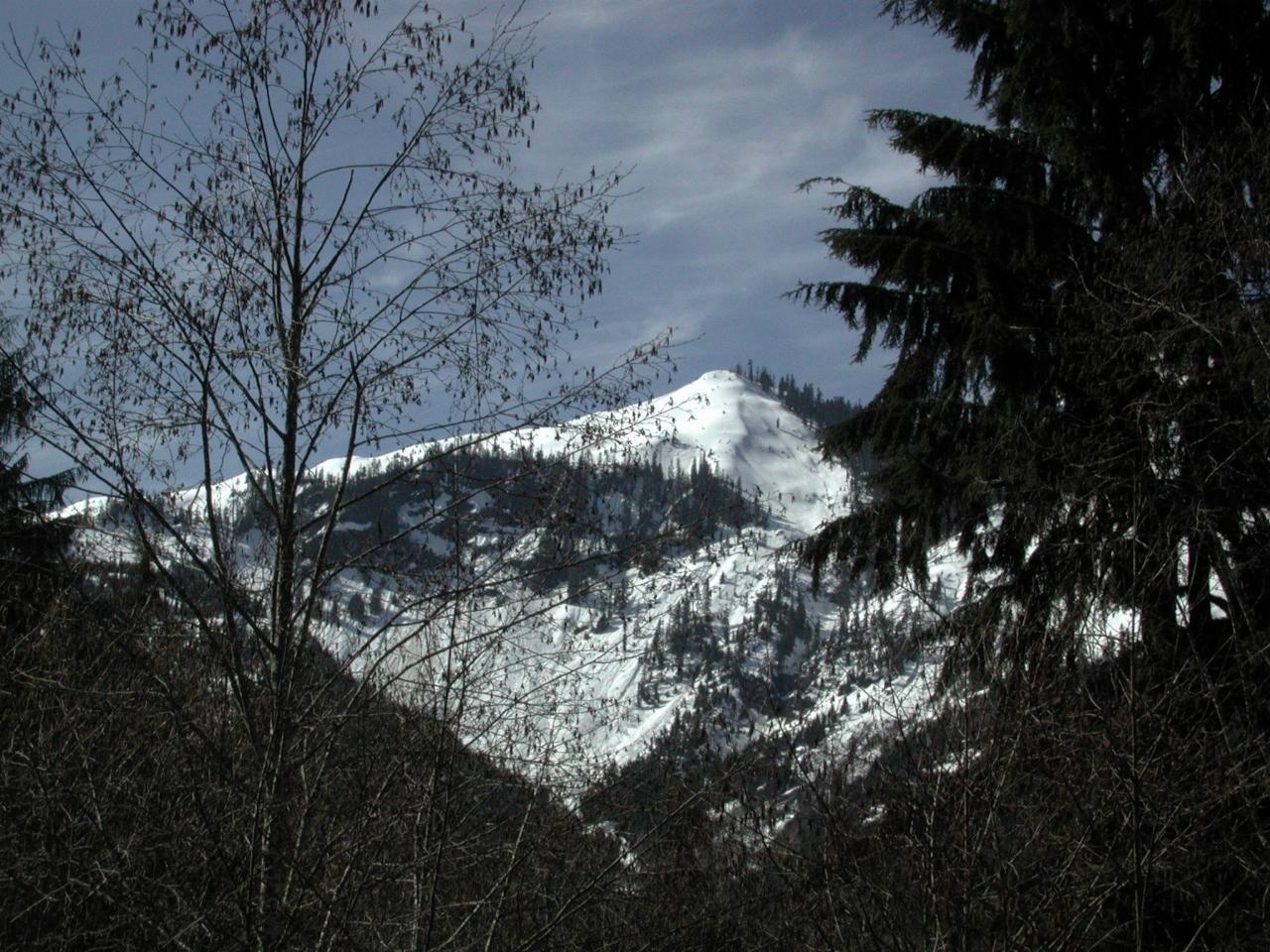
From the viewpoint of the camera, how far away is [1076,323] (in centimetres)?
663

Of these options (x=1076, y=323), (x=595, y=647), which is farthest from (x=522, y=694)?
(x=1076, y=323)

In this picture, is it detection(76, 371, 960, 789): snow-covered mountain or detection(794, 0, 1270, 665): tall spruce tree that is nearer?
detection(76, 371, 960, 789): snow-covered mountain

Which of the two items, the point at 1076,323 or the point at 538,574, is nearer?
the point at 538,574

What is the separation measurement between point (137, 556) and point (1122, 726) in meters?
4.07

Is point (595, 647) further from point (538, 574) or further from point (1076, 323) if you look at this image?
point (1076, 323)

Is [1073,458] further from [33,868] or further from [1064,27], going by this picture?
[33,868]

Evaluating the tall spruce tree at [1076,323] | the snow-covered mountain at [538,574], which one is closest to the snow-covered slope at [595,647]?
the snow-covered mountain at [538,574]

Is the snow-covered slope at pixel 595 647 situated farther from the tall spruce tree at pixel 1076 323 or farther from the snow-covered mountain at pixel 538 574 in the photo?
the tall spruce tree at pixel 1076 323

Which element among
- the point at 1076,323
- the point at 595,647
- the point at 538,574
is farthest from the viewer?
the point at 1076,323

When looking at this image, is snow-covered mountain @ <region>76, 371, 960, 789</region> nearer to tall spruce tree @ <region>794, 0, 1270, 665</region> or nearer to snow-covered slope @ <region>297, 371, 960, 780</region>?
snow-covered slope @ <region>297, 371, 960, 780</region>

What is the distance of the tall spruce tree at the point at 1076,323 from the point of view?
17.9ft

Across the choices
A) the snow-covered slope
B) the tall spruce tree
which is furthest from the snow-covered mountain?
the tall spruce tree

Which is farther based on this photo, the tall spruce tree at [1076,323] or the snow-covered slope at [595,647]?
the tall spruce tree at [1076,323]

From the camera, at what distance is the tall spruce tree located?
215 inches
